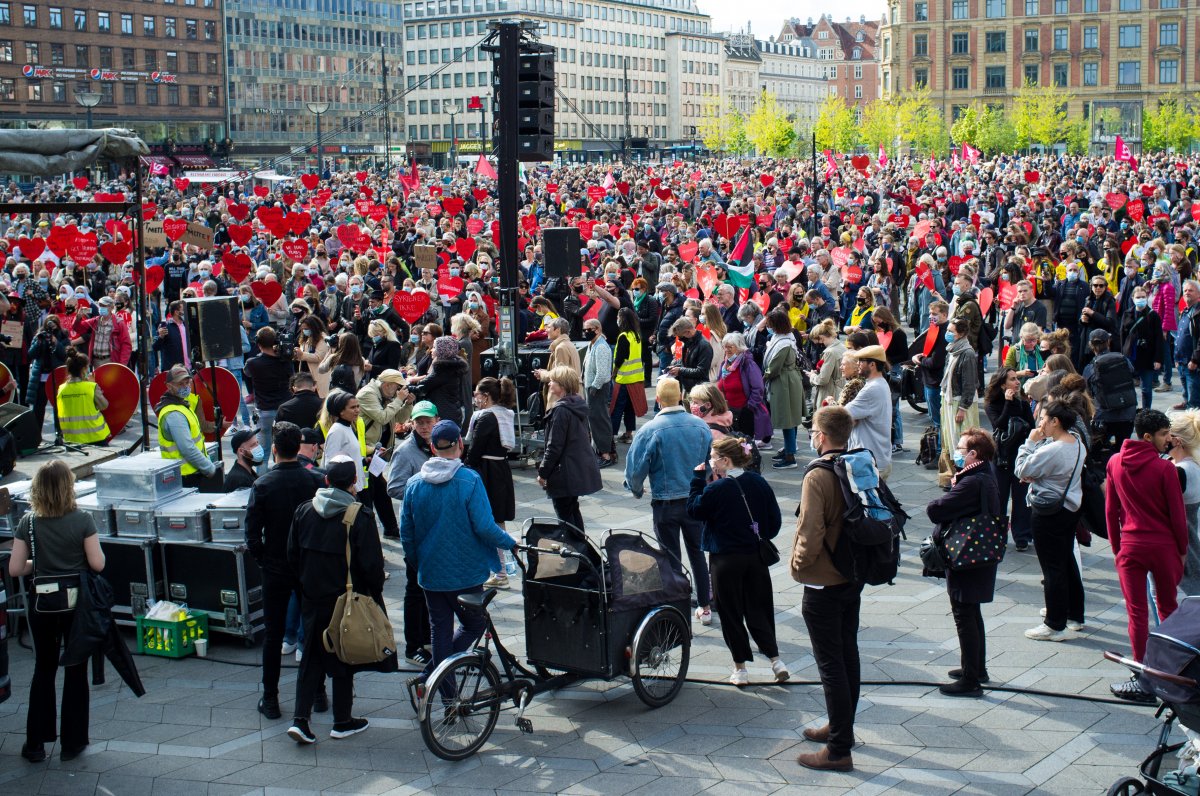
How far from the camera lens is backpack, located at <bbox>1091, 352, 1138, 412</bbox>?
37.4 ft

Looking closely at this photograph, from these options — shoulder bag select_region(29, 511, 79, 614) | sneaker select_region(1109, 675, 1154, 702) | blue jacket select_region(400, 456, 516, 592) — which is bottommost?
sneaker select_region(1109, 675, 1154, 702)

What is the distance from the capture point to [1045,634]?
827 cm

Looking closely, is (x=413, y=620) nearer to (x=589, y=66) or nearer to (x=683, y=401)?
(x=683, y=401)

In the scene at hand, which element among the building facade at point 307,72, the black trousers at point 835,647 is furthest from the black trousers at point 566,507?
the building facade at point 307,72

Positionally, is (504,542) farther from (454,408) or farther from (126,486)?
(454,408)

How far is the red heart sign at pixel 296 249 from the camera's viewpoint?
21.9 meters

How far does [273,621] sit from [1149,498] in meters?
4.59

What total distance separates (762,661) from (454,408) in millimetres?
4423

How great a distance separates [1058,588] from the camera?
8148 millimetres

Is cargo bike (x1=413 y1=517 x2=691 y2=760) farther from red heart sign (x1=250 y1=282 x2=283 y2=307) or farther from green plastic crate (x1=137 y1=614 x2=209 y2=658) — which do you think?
red heart sign (x1=250 y1=282 x2=283 y2=307)

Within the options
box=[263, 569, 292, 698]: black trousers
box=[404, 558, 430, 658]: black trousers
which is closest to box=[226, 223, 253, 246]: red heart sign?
box=[404, 558, 430, 658]: black trousers

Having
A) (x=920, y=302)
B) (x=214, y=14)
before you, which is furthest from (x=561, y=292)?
(x=214, y=14)

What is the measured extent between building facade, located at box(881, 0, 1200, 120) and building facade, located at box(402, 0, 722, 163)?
3212cm

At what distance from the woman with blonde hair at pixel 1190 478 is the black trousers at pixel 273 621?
4.74 meters
